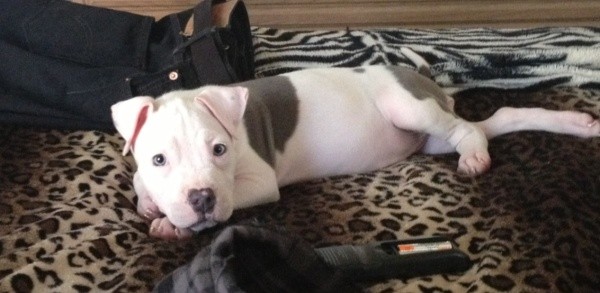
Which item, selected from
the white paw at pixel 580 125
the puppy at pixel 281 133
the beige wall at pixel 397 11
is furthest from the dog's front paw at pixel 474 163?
the beige wall at pixel 397 11

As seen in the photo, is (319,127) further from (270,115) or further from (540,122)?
(540,122)

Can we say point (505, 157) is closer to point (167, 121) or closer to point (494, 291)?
point (494, 291)

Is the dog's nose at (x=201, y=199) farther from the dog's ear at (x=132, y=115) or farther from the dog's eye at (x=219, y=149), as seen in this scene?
the dog's ear at (x=132, y=115)

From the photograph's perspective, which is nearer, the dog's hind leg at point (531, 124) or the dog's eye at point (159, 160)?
the dog's eye at point (159, 160)

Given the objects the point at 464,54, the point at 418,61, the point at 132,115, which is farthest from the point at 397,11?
the point at 132,115

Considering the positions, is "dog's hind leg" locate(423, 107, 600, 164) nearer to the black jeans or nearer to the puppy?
the puppy

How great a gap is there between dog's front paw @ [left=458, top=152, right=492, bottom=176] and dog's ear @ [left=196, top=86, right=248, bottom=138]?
1.79 feet

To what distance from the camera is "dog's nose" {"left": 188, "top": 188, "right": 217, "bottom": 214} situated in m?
1.39

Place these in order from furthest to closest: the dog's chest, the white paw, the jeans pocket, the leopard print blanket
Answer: the jeans pocket
the white paw
the dog's chest
the leopard print blanket

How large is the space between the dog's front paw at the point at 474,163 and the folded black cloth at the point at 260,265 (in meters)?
0.64

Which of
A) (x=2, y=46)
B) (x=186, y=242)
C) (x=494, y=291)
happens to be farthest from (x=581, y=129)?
(x=2, y=46)

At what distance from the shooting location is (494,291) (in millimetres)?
1266

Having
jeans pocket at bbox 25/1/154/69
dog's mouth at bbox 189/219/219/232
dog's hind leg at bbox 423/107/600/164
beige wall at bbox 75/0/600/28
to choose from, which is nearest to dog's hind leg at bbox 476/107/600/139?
dog's hind leg at bbox 423/107/600/164

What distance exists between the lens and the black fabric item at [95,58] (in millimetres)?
1878
